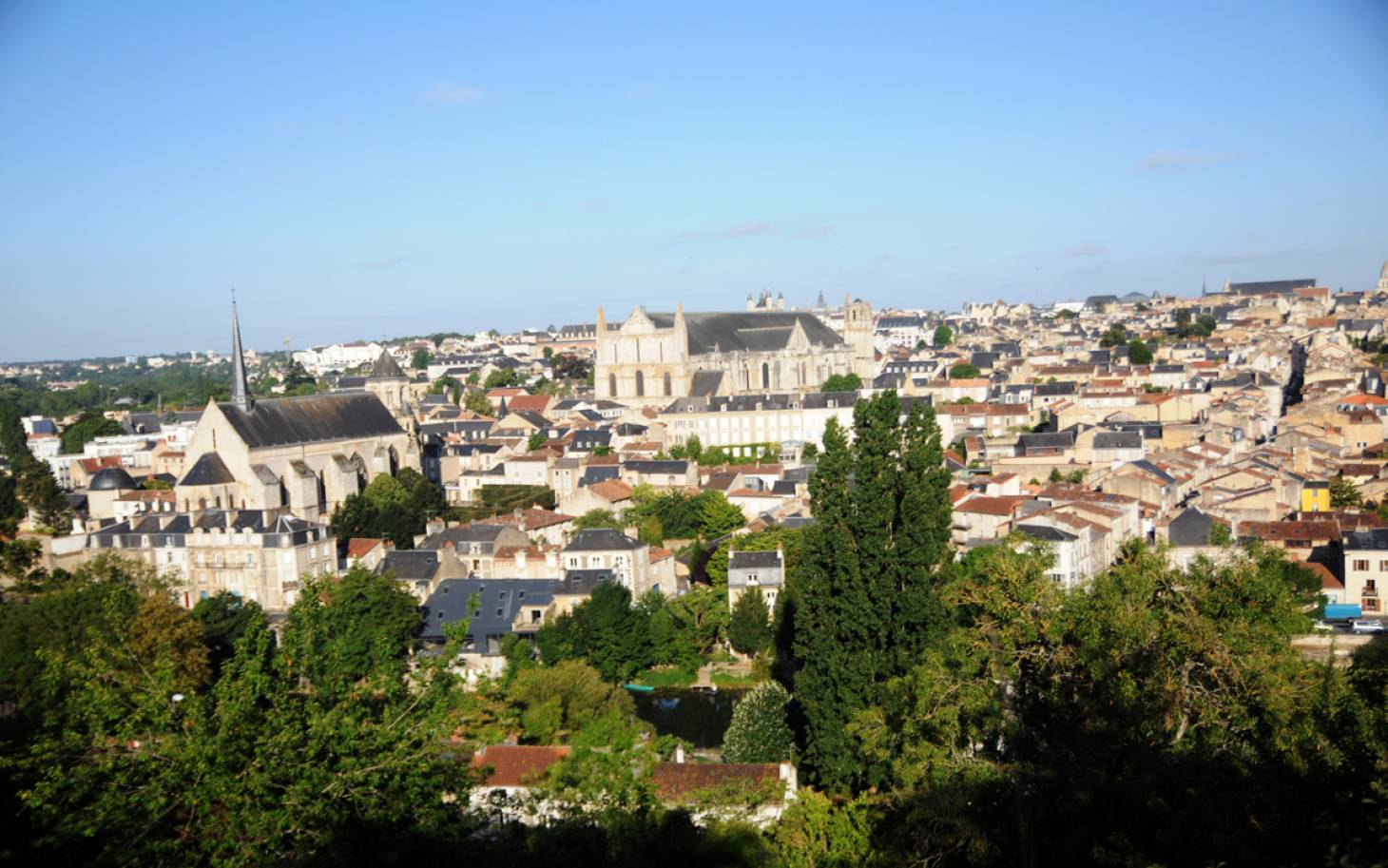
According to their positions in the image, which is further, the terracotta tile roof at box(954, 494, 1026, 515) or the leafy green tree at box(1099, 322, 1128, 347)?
the leafy green tree at box(1099, 322, 1128, 347)

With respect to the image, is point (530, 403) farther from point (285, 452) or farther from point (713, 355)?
point (285, 452)

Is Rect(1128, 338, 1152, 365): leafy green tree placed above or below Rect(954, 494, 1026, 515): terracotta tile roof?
above

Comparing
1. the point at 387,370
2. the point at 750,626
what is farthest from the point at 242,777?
the point at 387,370

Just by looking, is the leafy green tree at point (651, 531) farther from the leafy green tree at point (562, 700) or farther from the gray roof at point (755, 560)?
the leafy green tree at point (562, 700)

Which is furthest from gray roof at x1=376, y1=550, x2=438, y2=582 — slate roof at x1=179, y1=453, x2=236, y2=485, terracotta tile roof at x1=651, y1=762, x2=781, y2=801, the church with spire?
terracotta tile roof at x1=651, y1=762, x2=781, y2=801

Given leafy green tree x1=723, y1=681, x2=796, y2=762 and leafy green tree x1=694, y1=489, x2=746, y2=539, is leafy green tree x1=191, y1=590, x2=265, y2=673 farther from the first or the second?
leafy green tree x1=694, y1=489, x2=746, y2=539

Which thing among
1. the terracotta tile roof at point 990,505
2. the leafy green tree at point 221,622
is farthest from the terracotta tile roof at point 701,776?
the terracotta tile roof at point 990,505
